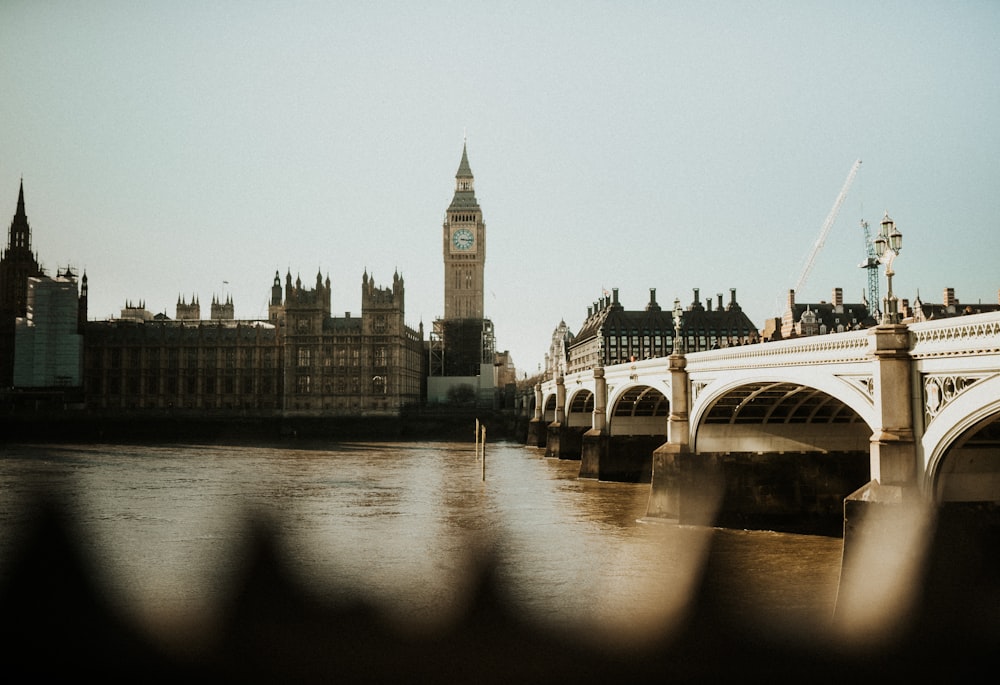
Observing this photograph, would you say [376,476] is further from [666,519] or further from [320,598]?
[320,598]

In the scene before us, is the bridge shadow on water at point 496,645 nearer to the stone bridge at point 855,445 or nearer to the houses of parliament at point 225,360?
the stone bridge at point 855,445

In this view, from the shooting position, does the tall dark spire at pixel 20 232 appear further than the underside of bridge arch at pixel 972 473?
Yes

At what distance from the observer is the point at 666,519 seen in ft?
95.3

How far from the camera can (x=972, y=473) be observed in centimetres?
1770

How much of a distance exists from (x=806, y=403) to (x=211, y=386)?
103 metres

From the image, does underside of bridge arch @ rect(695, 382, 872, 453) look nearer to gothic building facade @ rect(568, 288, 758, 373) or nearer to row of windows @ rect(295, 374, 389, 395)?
row of windows @ rect(295, 374, 389, 395)

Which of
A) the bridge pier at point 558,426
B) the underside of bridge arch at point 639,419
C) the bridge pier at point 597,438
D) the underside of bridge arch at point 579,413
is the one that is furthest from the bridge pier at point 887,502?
the underside of bridge arch at point 579,413

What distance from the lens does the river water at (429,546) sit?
1920 cm

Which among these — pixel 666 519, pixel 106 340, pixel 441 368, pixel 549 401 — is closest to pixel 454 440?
pixel 549 401

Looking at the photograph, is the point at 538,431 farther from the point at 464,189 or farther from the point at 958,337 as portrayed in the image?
the point at 464,189

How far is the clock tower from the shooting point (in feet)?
469

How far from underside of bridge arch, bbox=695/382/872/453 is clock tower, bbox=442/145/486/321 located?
363 ft

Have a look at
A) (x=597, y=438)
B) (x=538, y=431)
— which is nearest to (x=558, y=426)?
(x=538, y=431)

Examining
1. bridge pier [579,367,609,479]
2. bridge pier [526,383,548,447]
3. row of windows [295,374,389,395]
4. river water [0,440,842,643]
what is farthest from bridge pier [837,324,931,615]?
row of windows [295,374,389,395]
